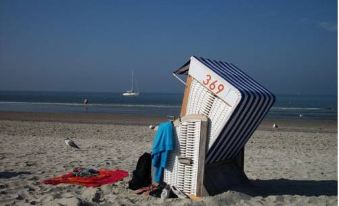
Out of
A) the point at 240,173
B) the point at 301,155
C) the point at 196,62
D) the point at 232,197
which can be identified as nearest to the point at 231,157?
the point at 240,173

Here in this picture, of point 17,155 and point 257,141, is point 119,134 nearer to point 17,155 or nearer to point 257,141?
point 257,141

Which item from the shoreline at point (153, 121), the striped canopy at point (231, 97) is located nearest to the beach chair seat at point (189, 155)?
the striped canopy at point (231, 97)

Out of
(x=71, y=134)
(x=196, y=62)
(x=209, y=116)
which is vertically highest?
(x=196, y=62)

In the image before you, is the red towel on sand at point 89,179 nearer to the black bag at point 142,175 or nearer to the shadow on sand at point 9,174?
the black bag at point 142,175

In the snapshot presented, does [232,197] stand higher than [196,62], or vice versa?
[196,62]

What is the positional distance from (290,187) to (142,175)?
2587 millimetres

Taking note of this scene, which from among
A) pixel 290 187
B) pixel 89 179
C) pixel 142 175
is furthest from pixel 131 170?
pixel 290 187

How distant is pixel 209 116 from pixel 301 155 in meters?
6.53

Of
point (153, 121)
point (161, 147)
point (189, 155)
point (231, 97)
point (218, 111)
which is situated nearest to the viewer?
point (231, 97)

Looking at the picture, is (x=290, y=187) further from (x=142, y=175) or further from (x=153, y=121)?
(x=153, y=121)

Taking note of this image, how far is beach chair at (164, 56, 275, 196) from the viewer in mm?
5648

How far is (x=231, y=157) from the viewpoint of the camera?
278 inches

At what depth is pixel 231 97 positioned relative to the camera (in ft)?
18.1

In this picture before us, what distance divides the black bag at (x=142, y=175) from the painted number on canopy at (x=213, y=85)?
1862 millimetres
